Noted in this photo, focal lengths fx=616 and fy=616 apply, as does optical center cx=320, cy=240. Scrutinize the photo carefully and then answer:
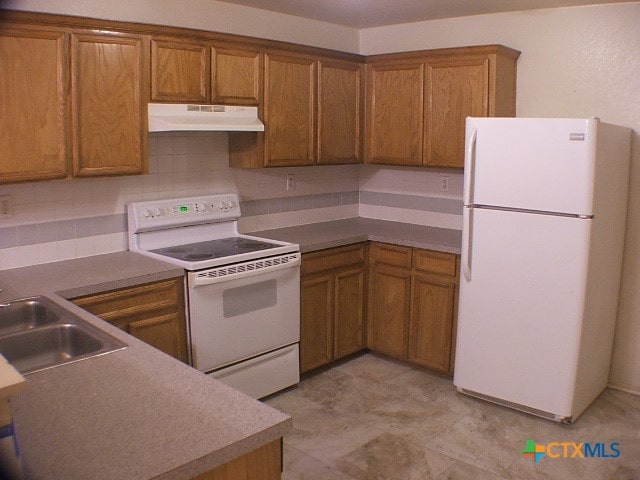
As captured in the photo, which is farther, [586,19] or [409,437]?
[586,19]

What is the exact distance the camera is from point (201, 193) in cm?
375

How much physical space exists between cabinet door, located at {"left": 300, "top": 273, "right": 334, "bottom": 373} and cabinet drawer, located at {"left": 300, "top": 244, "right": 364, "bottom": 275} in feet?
0.17

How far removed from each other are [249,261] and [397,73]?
1699mm

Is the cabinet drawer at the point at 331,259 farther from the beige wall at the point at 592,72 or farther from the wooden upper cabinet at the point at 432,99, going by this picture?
the beige wall at the point at 592,72

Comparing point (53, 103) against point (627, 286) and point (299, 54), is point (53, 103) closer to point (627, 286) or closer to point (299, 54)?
point (299, 54)

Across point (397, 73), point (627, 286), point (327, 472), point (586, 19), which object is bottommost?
point (327, 472)

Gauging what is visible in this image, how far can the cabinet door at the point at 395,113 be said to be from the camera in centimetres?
399

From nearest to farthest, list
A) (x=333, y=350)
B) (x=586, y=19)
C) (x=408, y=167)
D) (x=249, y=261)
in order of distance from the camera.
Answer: (x=249, y=261)
(x=586, y=19)
(x=333, y=350)
(x=408, y=167)

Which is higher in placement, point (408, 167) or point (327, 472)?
point (408, 167)

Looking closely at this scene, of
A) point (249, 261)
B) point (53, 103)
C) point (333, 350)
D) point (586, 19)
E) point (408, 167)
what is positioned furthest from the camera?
point (408, 167)

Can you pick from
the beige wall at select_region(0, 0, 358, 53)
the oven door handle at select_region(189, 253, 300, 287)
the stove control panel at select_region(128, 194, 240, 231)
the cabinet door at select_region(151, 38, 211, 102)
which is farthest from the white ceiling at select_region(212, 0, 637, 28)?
the oven door handle at select_region(189, 253, 300, 287)

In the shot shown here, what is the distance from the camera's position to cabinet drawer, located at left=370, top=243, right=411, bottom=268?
392 cm

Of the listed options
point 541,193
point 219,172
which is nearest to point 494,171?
point 541,193

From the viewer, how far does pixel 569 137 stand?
120 inches
